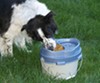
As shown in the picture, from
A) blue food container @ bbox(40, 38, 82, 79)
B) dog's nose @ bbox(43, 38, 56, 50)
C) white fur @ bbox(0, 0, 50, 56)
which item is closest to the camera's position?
blue food container @ bbox(40, 38, 82, 79)

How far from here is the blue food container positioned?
4738 mm

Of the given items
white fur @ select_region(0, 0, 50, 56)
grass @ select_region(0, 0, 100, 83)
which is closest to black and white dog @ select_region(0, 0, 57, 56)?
white fur @ select_region(0, 0, 50, 56)

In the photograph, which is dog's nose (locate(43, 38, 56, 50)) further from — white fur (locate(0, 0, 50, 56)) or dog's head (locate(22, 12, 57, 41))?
white fur (locate(0, 0, 50, 56))

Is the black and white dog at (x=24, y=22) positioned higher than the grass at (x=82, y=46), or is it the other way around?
the black and white dog at (x=24, y=22)

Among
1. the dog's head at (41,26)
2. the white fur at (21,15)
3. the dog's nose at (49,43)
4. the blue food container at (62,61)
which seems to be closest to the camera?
the blue food container at (62,61)

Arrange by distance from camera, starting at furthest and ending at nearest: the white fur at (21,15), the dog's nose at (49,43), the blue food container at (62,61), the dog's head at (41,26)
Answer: the white fur at (21,15) < the dog's head at (41,26) < the dog's nose at (49,43) < the blue food container at (62,61)

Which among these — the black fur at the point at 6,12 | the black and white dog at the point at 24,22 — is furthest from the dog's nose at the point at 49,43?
the black fur at the point at 6,12

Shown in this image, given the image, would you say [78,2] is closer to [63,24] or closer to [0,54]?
[63,24]

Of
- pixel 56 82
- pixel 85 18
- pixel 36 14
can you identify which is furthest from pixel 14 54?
pixel 85 18

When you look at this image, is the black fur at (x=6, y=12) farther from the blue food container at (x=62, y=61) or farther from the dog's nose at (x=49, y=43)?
the blue food container at (x=62, y=61)

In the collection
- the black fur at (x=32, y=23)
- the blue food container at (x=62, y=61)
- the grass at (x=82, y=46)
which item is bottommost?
the grass at (x=82, y=46)

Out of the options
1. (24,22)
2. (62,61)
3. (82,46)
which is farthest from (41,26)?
(82,46)

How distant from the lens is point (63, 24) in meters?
6.95

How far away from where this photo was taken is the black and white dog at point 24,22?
5.20 meters
